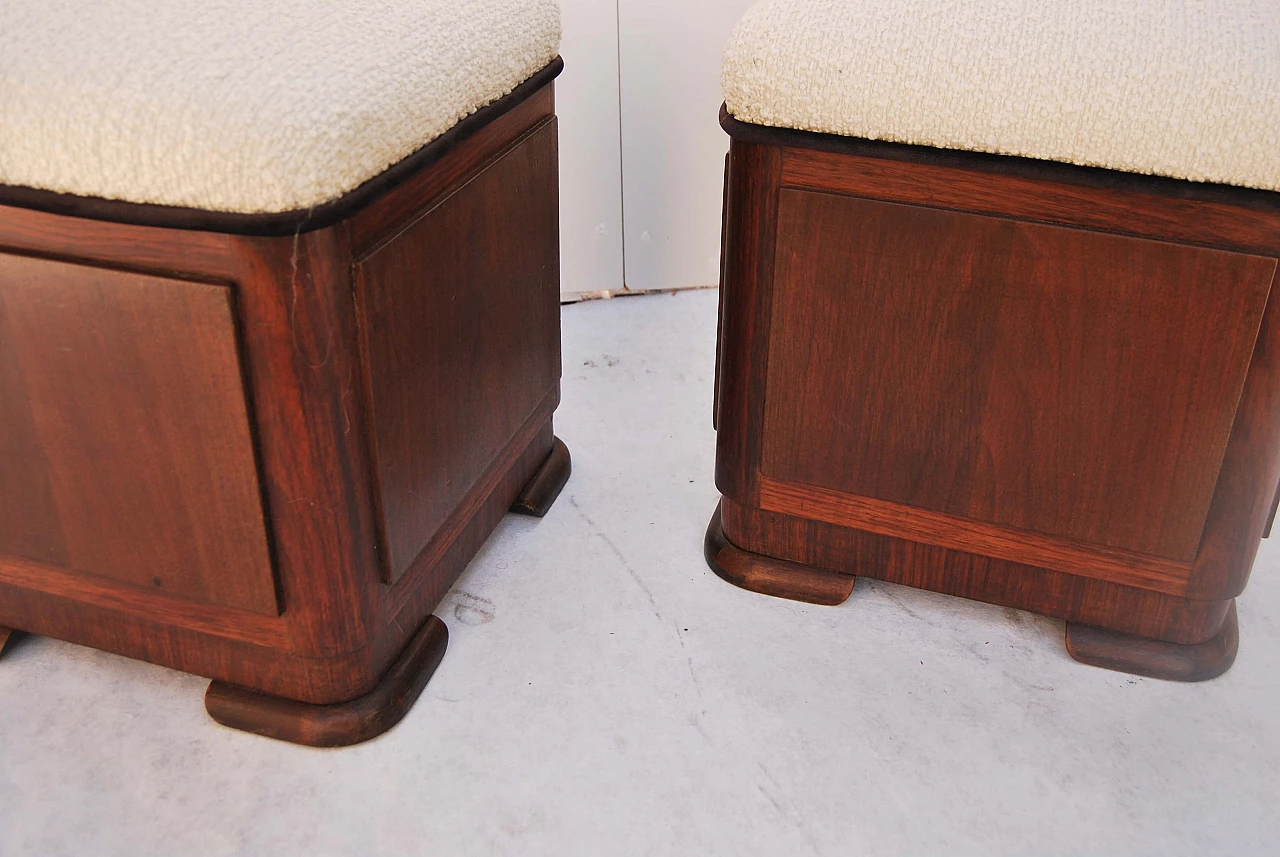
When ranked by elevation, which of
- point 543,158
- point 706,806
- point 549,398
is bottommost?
point 706,806

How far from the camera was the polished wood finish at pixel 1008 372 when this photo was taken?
77cm

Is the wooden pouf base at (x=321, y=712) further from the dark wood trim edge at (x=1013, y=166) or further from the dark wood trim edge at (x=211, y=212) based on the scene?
the dark wood trim edge at (x=1013, y=166)

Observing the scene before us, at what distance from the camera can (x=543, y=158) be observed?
3.14 feet

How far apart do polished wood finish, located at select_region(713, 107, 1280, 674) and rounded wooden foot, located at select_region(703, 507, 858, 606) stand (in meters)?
0.03

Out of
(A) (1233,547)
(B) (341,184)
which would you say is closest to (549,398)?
(B) (341,184)

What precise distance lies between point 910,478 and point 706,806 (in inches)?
11.0

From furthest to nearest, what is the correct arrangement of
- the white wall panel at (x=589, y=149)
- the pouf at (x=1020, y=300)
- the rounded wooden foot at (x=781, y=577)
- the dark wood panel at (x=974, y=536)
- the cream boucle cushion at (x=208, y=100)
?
the white wall panel at (x=589, y=149), the rounded wooden foot at (x=781, y=577), the dark wood panel at (x=974, y=536), the pouf at (x=1020, y=300), the cream boucle cushion at (x=208, y=100)

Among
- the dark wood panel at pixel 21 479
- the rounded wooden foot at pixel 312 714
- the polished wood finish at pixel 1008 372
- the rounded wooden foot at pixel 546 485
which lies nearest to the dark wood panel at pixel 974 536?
the polished wood finish at pixel 1008 372

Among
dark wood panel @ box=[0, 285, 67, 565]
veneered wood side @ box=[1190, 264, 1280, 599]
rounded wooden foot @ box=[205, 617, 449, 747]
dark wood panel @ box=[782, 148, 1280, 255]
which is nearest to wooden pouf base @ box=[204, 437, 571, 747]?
rounded wooden foot @ box=[205, 617, 449, 747]

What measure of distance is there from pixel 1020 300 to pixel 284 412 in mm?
473

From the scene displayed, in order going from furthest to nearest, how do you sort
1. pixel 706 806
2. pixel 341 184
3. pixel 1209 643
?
pixel 1209 643
pixel 706 806
pixel 341 184

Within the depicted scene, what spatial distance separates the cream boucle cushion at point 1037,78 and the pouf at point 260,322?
0.68ft

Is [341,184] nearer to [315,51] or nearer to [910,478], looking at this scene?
[315,51]

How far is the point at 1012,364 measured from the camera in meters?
0.83
